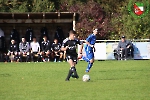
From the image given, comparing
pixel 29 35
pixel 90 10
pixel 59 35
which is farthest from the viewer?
pixel 90 10

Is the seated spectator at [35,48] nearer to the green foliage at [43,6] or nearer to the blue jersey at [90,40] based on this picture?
the blue jersey at [90,40]

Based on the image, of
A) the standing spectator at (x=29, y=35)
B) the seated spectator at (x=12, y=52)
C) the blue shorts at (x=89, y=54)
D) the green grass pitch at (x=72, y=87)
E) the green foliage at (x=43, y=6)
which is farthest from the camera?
the green foliage at (x=43, y=6)

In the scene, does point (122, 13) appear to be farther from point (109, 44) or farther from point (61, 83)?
point (61, 83)

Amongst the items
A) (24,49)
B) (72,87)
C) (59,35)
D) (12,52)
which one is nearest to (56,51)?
(59,35)

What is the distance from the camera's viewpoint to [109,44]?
3234 centimetres

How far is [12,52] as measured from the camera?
1200 inches

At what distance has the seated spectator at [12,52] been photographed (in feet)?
99.7

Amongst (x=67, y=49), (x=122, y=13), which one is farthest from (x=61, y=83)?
(x=122, y=13)

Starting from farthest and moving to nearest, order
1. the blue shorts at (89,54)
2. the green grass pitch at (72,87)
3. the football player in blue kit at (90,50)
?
the blue shorts at (89,54) < the football player in blue kit at (90,50) < the green grass pitch at (72,87)

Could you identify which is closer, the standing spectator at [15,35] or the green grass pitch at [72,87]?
the green grass pitch at [72,87]

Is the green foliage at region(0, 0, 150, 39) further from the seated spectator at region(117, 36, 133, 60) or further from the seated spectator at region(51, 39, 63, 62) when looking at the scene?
the seated spectator at region(51, 39, 63, 62)

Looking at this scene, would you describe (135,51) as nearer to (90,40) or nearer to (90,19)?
(90,40)

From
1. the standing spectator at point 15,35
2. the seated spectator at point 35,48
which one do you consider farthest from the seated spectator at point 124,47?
the standing spectator at point 15,35

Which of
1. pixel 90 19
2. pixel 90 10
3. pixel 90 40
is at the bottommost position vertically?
pixel 90 40
